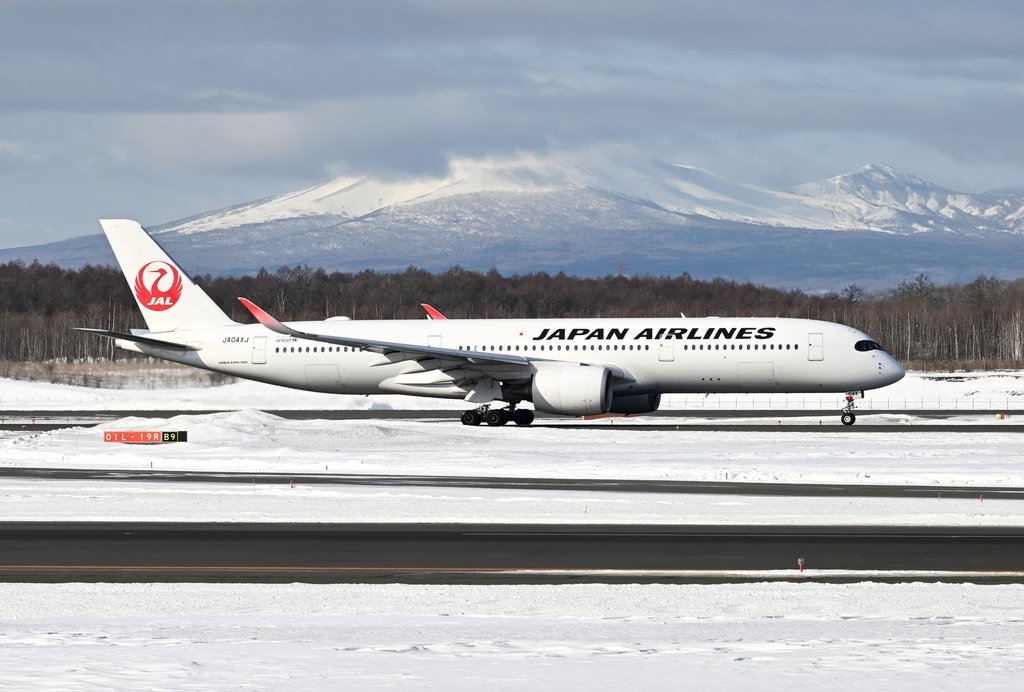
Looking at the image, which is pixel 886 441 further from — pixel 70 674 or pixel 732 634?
pixel 70 674

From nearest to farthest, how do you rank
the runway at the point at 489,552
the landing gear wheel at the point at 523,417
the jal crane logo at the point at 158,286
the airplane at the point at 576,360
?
the runway at the point at 489,552, the airplane at the point at 576,360, the landing gear wheel at the point at 523,417, the jal crane logo at the point at 158,286

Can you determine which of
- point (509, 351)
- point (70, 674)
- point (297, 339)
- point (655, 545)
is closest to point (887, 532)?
point (655, 545)

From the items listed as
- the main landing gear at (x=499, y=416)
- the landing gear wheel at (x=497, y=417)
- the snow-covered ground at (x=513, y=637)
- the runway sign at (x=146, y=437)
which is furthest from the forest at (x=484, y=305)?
the snow-covered ground at (x=513, y=637)

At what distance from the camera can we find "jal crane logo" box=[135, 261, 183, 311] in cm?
5028

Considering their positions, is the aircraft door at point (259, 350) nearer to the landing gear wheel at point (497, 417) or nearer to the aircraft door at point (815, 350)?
the landing gear wheel at point (497, 417)

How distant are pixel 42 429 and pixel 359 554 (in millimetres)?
30368

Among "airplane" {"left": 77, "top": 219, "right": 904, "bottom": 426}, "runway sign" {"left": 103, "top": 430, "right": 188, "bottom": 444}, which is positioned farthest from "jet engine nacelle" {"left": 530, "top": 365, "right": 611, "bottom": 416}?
"runway sign" {"left": 103, "top": 430, "right": 188, "bottom": 444}

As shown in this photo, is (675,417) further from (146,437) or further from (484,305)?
(484,305)

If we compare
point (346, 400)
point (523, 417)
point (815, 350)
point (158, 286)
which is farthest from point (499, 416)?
point (346, 400)

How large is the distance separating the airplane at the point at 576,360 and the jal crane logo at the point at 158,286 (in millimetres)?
2338

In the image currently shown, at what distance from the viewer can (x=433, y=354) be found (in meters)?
43.4

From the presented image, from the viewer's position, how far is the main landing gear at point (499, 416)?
1776 inches

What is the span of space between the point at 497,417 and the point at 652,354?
5.56 m

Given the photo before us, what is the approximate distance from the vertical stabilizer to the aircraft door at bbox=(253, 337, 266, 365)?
6.43ft
